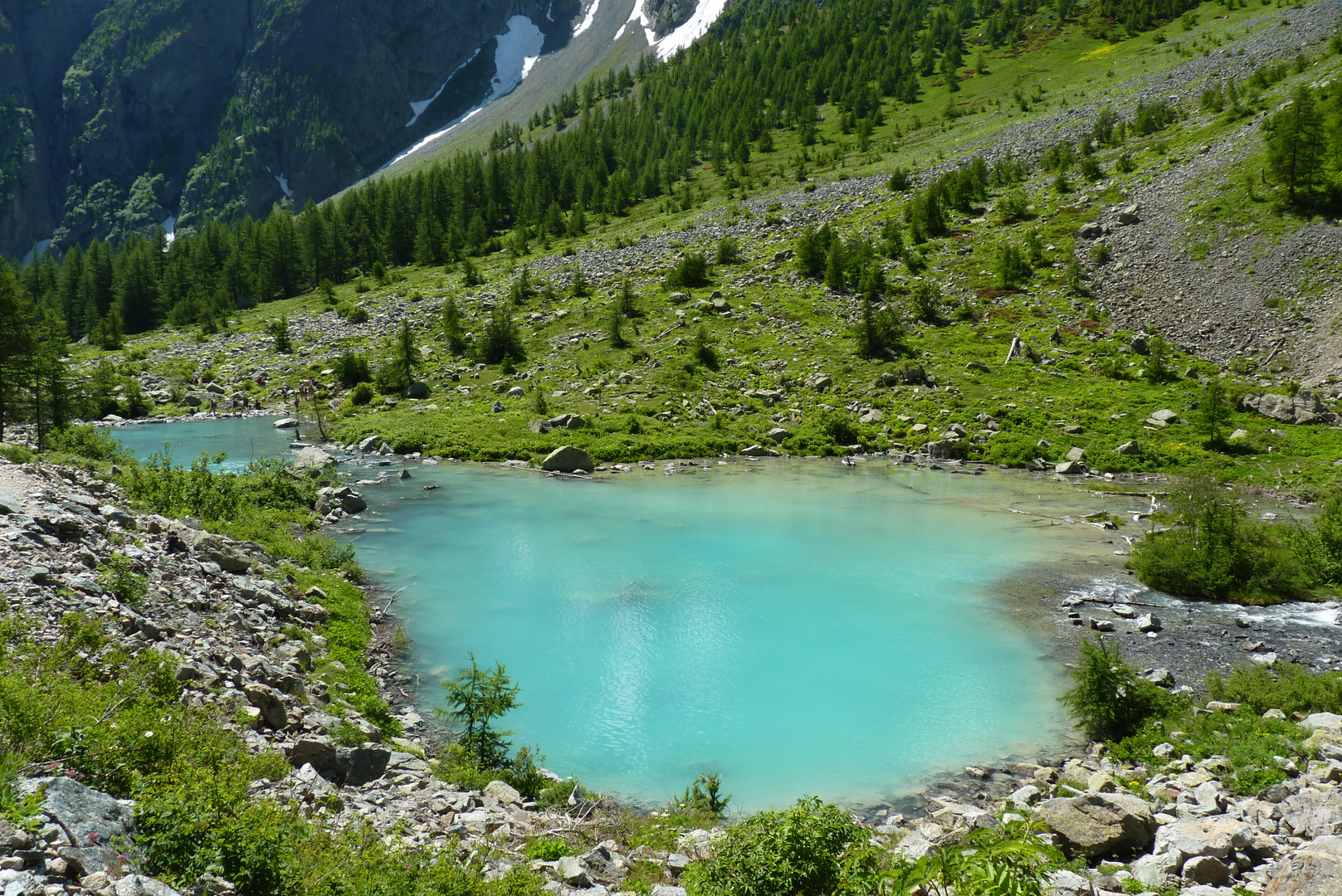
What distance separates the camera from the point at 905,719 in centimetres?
1409

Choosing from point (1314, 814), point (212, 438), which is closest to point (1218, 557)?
point (1314, 814)

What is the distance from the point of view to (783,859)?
695 cm

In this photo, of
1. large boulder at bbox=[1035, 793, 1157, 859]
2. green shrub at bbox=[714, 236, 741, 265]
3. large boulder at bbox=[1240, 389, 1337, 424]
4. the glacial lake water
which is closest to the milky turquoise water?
the glacial lake water

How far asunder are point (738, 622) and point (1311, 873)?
540 inches

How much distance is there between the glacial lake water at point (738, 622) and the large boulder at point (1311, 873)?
18.6 feet

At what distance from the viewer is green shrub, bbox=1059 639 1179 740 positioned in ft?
40.2

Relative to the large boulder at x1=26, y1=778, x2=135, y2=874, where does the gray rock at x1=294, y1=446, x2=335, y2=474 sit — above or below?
above

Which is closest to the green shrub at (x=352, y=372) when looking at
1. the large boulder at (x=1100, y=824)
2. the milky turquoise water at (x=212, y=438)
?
the milky turquoise water at (x=212, y=438)

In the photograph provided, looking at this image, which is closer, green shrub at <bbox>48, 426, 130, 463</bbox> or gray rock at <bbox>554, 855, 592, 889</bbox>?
gray rock at <bbox>554, 855, 592, 889</bbox>

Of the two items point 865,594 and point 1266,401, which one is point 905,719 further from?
point 1266,401

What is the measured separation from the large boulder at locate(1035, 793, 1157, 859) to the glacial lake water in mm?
3123

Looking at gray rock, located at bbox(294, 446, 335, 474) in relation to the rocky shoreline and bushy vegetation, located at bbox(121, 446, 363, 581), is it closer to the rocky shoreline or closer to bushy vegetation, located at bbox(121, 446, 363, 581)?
bushy vegetation, located at bbox(121, 446, 363, 581)

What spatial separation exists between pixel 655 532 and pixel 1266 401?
3497cm

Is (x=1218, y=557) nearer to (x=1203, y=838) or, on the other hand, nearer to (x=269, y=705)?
(x=1203, y=838)
